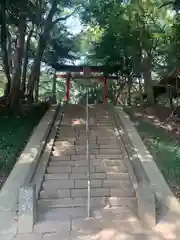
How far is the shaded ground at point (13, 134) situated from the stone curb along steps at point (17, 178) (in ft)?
0.83

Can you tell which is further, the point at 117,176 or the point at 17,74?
the point at 17,74

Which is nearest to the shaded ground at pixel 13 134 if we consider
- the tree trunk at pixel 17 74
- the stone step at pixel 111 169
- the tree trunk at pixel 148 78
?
the tree trunk at pixel 17 74

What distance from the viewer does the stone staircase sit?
5.45 metres

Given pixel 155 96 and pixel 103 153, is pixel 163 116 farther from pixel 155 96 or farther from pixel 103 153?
pixel 103 153

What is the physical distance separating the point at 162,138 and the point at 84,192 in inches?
142

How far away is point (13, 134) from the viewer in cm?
964

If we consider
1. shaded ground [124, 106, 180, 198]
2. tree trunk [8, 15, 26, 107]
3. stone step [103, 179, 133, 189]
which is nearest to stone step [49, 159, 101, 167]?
stone step [103, 179, 133, 189]

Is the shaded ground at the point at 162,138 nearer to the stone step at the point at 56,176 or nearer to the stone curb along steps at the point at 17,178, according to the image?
the stone step at the point at 56,176

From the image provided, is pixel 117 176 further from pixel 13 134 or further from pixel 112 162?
pixel 13 134

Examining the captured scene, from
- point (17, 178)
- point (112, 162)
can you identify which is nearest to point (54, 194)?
point (17, 178)

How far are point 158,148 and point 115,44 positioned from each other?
8.00m

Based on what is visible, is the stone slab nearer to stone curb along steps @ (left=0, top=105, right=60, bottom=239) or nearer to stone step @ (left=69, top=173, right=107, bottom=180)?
stone curb along steps @ (left=0, top=105, right=60, bottom=239)

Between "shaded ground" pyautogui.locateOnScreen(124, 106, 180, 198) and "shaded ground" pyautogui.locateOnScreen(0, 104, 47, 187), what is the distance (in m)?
3.07

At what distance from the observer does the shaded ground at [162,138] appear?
731 centimetres
